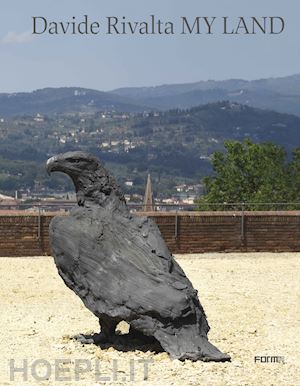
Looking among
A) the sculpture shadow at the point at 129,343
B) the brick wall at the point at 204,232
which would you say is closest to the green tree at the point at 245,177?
the brick wall at the point at 204,232

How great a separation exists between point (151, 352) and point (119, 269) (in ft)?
3.39

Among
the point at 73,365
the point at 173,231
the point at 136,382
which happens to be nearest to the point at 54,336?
the point at 73,365

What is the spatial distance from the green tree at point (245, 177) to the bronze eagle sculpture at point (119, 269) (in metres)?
24.1

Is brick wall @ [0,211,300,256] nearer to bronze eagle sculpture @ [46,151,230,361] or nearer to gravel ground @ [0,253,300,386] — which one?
gravel ground @ [0,253,300,386]

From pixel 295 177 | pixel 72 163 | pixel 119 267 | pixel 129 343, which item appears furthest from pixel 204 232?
pixel 295 177

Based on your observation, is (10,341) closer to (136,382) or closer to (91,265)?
(91,265)

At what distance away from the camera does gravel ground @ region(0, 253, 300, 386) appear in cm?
962

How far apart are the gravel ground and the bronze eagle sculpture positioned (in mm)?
361

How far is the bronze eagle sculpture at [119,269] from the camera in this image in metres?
9.92

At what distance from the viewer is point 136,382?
9.44m

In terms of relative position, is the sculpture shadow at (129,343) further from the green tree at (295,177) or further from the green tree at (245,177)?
the green tree at (295,177)

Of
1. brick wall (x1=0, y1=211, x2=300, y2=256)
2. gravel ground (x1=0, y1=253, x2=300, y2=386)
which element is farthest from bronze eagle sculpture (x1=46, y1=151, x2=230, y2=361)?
brick wall (x1=0, y1=211, x2=300, y2=256)

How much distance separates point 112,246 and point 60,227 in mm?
674

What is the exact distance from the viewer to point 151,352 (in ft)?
34.2
